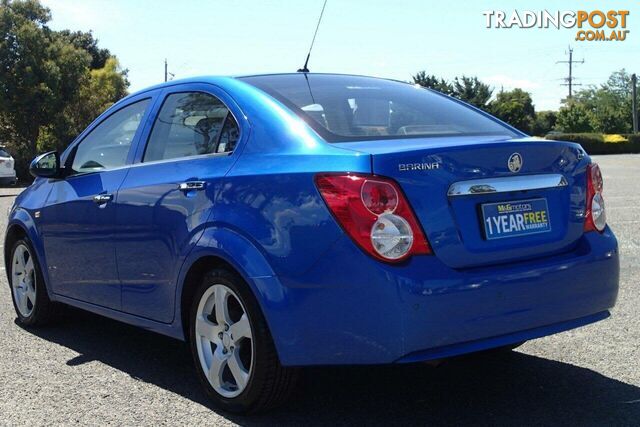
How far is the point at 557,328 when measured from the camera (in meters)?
3.54

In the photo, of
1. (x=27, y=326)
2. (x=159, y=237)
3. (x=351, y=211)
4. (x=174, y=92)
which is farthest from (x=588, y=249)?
(x=27, y=326)

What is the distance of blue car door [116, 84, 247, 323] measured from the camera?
12.8ft

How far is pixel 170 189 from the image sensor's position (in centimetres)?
407

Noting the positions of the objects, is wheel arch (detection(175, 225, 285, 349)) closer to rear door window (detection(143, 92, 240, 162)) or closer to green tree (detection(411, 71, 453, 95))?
rear door window (detection(143, 92, 240, 162))

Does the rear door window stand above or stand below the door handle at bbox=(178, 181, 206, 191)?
above

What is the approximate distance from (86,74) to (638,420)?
118 feet

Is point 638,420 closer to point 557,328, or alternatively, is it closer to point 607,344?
point 557,328

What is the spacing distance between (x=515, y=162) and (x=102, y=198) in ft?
7.92

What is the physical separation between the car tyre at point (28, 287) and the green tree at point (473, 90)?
3621 inches

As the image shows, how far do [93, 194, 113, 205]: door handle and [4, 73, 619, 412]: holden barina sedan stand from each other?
2 cm

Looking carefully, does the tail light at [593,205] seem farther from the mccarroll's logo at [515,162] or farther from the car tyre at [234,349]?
the car tyre at [234,349]

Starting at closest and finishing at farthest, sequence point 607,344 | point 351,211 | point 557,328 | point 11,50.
A: point 351,211 < point 557,328 < point 607,344 < point 11,50

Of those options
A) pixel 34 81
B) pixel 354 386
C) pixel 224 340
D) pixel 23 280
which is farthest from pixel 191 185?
pixel 34 81

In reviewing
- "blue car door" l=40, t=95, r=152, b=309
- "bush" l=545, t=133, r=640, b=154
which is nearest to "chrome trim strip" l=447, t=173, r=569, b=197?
"blue car door" l=40, t=95, r=152, b=309
